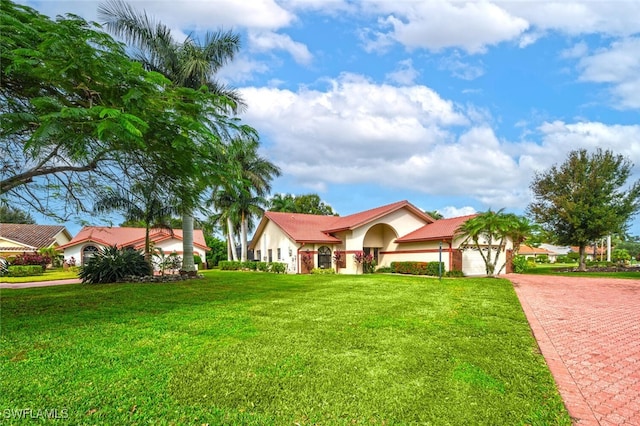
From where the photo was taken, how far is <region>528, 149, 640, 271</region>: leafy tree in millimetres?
27453

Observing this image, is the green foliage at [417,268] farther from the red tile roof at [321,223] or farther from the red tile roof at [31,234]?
the red tile roof at [31,234]

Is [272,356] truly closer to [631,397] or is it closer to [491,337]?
[491,337]

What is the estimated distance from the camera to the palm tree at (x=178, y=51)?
1759 centimetres

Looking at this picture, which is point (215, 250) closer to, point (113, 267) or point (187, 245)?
point (187, 245)

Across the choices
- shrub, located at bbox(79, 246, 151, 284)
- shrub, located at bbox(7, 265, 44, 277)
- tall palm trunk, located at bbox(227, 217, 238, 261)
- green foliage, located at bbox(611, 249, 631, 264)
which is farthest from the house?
green foliage, located at bbox(611, 249, 631, 264)

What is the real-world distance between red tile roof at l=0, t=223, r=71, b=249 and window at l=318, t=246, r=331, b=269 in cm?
2992

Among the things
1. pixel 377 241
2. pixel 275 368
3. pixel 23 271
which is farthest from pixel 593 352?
pixel 23 271

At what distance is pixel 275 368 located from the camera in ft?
15.8

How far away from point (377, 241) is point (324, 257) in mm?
4878

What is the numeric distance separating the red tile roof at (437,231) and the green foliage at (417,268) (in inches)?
68.1

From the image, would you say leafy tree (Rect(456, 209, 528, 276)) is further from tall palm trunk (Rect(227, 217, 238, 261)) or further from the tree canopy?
tall palm trunk (Rect(227, 217, 238, 261))

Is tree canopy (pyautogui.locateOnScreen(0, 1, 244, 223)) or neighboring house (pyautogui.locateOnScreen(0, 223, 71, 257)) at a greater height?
tree canopy (pyautogui.locateOnScreen(0, 1, 244, 223))

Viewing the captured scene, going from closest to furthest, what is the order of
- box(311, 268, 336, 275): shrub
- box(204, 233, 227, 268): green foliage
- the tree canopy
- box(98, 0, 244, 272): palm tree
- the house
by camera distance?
1. the tree canopy
2. box(98, 0, 244, 272): palm tree
3. the house
4. box(311, 268, 336, 275): shrub
5. box(204, 233, 227, 268): green foliage

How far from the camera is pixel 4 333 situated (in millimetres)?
6453
